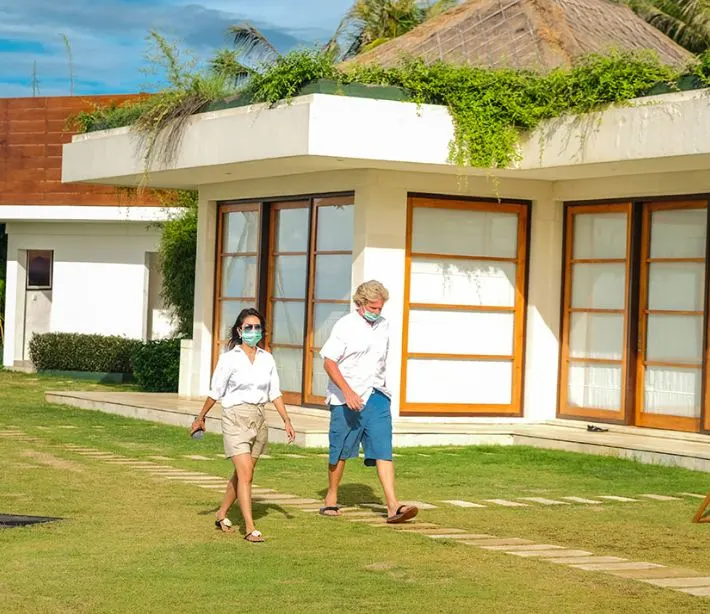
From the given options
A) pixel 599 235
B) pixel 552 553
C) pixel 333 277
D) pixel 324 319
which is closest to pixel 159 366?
pixel 324 319

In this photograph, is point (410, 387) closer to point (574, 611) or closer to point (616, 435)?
point (616, 435)

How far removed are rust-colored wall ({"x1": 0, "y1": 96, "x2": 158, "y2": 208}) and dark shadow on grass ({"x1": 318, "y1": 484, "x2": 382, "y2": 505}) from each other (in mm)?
17364

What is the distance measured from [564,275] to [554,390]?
144cm

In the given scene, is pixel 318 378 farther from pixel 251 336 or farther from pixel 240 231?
pixel 251 336

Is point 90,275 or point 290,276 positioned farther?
point 90,275

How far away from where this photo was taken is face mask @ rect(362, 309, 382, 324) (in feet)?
35.9

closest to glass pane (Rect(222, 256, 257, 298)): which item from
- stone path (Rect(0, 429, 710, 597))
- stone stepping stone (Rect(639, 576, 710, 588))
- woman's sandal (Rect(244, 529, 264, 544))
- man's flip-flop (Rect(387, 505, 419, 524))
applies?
stone path (Rect(0, 429, 710, 597))

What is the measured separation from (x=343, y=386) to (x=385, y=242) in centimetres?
697

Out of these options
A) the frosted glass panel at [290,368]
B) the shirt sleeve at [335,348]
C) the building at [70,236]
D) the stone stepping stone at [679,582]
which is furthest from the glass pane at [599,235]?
the building at [70,236]

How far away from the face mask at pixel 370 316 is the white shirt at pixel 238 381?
1181 millimetres

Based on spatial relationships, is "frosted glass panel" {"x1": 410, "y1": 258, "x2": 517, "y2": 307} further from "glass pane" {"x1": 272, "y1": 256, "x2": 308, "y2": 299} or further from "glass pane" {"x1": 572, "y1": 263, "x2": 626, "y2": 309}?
"glass pane" {"x1": 272, "y1": 256, "x2": 308, "y2": 299}

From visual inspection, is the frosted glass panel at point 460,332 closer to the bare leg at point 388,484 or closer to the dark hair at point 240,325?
the bare leg at point 388,484

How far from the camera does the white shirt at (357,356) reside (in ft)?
35.8

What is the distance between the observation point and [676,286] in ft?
55.4
